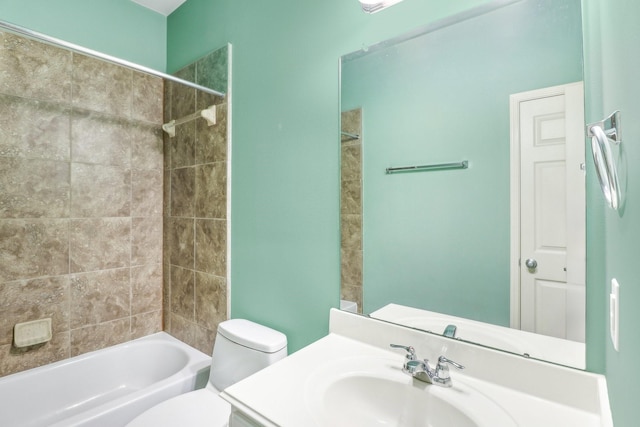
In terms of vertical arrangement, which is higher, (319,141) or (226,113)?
(226,113)

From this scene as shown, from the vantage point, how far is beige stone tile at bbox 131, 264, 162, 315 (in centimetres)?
206

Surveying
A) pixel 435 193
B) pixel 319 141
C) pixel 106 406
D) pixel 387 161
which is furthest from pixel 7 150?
pixel 435 193

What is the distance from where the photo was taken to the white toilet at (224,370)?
1.26 metres

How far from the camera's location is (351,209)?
1248 mm

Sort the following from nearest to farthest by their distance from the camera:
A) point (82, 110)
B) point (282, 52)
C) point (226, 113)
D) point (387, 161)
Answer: point (387, 161)
point (282, 52)
point (226, 113)
point (82, 110)

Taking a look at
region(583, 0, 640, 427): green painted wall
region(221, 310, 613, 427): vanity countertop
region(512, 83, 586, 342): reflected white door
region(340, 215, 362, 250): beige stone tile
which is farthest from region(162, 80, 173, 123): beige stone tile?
region(583, 0, 640, 427): green painted wall

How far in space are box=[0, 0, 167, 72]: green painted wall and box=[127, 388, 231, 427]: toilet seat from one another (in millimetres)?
1994

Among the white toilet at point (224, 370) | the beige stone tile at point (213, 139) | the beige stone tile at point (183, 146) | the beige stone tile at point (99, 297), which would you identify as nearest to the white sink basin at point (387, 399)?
the white toilet at point (224, 370)

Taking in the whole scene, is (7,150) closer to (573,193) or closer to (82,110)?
(82,110)

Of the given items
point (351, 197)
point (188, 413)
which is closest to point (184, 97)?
point (351, 197)

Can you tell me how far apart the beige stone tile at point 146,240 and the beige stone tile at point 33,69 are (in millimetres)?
809

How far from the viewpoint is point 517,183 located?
35.8 inches

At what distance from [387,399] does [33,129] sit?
2086mm

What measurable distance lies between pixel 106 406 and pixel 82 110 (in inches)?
61.1
